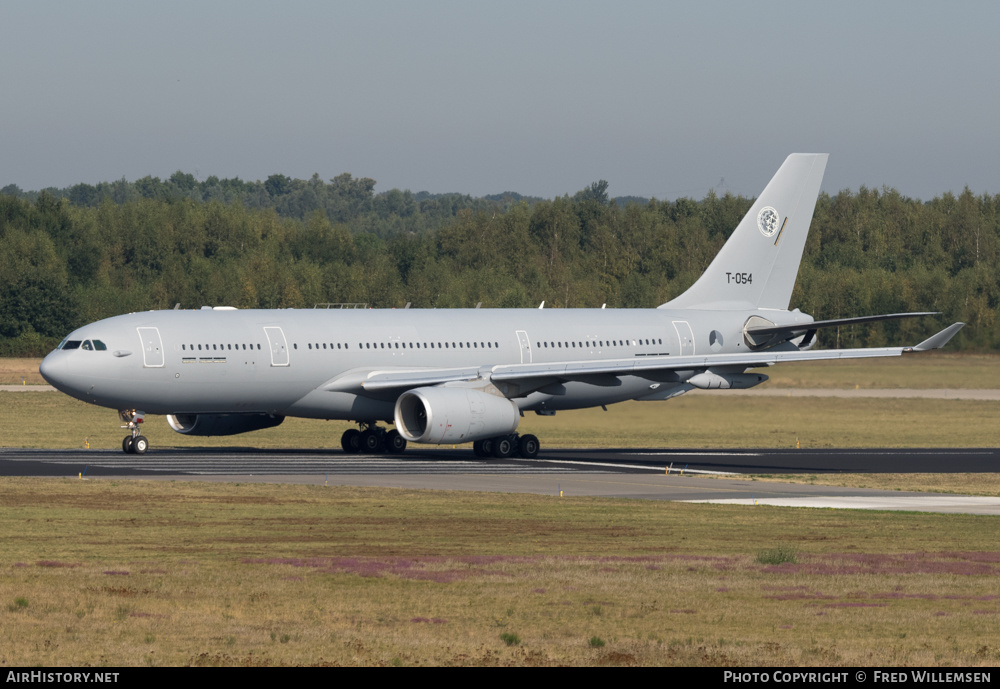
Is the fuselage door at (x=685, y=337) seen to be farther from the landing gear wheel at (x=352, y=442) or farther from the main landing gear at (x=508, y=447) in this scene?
the landing gear wheel at (x=352, y=442)

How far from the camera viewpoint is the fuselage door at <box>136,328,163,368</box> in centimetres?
4109

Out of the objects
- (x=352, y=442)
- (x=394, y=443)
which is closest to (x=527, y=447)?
(x=394, y=443)

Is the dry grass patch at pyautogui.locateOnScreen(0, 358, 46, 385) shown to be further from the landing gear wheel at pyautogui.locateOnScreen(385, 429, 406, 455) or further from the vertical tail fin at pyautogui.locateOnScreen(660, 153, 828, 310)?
the vertical tail fin at pyautogui.locateOnScreen(660, 153, 828, 310)

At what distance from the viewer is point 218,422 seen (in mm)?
45406

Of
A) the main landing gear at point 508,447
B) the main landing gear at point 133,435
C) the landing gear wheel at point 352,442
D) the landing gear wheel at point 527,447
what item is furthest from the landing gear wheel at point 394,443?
the main landing gear at point 133,435

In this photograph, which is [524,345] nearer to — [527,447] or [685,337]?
[527,447]

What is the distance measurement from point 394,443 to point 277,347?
538 centimetres

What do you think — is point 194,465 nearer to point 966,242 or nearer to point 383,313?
point 383,313

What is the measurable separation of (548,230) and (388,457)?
339 feet

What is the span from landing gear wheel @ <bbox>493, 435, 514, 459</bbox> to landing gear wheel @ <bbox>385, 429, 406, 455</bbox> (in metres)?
3.19

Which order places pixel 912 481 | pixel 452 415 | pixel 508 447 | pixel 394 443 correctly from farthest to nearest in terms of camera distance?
pixel 394 443 → pixel 508 447 → pixel 452 415 → pixel 912 481

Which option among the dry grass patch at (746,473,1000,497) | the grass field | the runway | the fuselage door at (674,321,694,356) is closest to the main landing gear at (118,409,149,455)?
the runway

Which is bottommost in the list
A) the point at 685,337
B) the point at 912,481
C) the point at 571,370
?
the point at 912,481

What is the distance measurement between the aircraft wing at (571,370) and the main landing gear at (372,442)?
2.53 m
